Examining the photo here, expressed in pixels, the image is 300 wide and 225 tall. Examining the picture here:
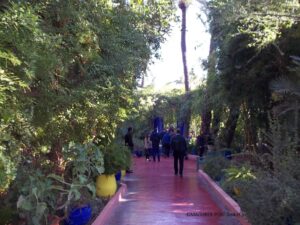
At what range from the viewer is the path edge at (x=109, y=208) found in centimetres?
890

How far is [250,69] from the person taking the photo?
13820 mm

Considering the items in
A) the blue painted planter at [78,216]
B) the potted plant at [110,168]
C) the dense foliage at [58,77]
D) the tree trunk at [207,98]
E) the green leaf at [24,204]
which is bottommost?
the blue painted planter at [78,216]

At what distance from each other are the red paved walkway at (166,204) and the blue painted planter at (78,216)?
1.01 metres

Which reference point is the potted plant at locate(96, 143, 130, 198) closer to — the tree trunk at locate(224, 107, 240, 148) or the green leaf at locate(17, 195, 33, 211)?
the green leaf at locate(17, 195, 33, 211)

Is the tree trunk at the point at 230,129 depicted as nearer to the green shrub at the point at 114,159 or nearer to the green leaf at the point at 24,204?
the green shrub at the point at 114,159

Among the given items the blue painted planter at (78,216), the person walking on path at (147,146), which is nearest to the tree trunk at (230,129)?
the person walking on path at (147,146)

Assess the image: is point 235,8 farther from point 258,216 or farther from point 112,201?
point 258,216

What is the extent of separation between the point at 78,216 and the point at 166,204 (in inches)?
141

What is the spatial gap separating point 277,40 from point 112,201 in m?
5.65

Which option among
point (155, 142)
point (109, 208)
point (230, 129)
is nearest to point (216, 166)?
point (109, 208)

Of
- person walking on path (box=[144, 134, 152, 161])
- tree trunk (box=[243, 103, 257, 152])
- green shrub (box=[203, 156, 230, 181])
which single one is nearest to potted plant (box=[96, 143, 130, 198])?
green shrub (box=[203, 156, 230, 181])

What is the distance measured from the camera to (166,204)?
37.7 ft

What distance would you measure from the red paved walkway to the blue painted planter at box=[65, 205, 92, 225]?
1013 mm

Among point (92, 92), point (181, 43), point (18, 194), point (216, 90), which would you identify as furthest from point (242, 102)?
point (181, 43)
